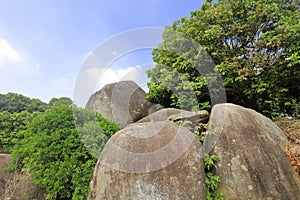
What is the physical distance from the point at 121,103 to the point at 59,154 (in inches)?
167

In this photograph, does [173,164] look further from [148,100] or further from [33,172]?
[148,100]

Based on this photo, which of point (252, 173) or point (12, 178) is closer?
point (252, 173)

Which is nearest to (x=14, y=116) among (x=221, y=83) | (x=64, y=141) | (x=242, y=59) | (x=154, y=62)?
(x=154, y=62)

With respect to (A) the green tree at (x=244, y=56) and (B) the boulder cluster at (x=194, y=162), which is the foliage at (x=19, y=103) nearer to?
(A) the green tree at (x=244, y=56)

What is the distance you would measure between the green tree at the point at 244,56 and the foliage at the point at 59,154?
14.2 ft

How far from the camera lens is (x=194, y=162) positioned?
3.51m

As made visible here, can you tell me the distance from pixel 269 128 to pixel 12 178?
6379 mm

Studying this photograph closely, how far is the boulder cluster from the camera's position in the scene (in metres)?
3.09

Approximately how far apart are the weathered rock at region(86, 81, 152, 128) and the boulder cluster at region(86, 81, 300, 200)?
368cm

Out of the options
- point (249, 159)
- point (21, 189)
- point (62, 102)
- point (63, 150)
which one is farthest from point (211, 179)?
point (62, 102)

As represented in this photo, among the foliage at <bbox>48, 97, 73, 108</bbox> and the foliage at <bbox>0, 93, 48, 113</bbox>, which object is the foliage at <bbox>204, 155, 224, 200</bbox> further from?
the foliage at <bbox>0, 93, 48, 113</bbox>

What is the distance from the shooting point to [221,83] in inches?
289

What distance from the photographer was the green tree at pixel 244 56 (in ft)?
21.4

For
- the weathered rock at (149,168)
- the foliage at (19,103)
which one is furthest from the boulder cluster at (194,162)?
the foliage at (19,103)
